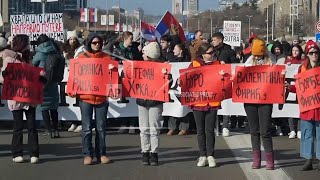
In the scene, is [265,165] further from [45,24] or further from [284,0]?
[284,0]

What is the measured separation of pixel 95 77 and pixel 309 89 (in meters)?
3.03

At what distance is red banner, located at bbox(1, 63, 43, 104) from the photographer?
10.2m

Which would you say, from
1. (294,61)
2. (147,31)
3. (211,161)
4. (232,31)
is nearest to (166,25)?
(147,31)

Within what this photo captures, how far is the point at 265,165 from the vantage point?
9.95 m

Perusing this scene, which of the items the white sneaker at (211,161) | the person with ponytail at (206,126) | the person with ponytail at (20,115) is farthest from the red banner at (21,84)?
the white sneaker at (211,161)

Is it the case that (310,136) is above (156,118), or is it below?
below

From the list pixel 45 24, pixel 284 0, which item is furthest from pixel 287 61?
pixel 284 0

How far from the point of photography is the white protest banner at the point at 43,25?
17.9 meters

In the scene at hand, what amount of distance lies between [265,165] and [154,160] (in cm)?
158

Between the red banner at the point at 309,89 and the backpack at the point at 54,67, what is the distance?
492 cm

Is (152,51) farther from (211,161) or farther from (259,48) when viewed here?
(211,161)

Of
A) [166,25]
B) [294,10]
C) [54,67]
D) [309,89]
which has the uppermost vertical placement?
[294,10]

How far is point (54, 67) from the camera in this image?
1281 centimetres

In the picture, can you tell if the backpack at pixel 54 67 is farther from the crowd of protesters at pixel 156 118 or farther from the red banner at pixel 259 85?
the red banner at pixel 259 85
